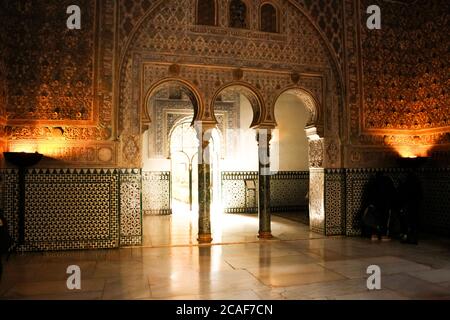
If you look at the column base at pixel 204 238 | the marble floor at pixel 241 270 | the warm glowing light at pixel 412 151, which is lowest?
the marble floor at pixel 241 270

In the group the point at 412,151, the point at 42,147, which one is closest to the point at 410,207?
the point at 412,151

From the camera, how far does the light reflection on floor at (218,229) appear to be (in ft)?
19.9

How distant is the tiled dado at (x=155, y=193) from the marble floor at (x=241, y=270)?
320cm

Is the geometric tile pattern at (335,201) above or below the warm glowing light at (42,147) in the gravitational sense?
below

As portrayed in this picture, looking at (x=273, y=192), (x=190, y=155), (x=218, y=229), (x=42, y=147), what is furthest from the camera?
(x=190, y=155)

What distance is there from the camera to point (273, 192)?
9.80 m

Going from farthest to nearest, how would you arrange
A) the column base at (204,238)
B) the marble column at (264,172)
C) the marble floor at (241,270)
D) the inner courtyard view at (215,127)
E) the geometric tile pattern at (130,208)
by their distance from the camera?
the marble column at (264,172) < the column base at (204,238) < the geometric tile pattern at (130,208) < the inner courtyard view at (215,127) < the marble floor at (241,270)

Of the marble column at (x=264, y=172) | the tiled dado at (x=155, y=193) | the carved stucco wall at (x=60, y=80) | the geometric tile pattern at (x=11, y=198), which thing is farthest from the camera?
the tiled dado at (x=155, y=193)

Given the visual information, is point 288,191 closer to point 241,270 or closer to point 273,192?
point 273,192

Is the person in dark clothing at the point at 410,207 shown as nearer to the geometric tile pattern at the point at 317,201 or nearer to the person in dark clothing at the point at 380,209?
the person in dark clothing at the point at 380,209

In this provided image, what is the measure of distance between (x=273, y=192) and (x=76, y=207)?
5545 mm

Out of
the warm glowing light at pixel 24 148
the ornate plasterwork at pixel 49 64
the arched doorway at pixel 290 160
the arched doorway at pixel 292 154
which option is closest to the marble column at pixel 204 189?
the ornate plasterwork at pixel 49 64

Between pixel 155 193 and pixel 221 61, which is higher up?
pixel 221 61

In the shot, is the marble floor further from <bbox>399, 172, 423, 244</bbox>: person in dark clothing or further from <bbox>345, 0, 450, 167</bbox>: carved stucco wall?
<bbox>345, 0, 450, 167</bbox>: carved stucco wall
